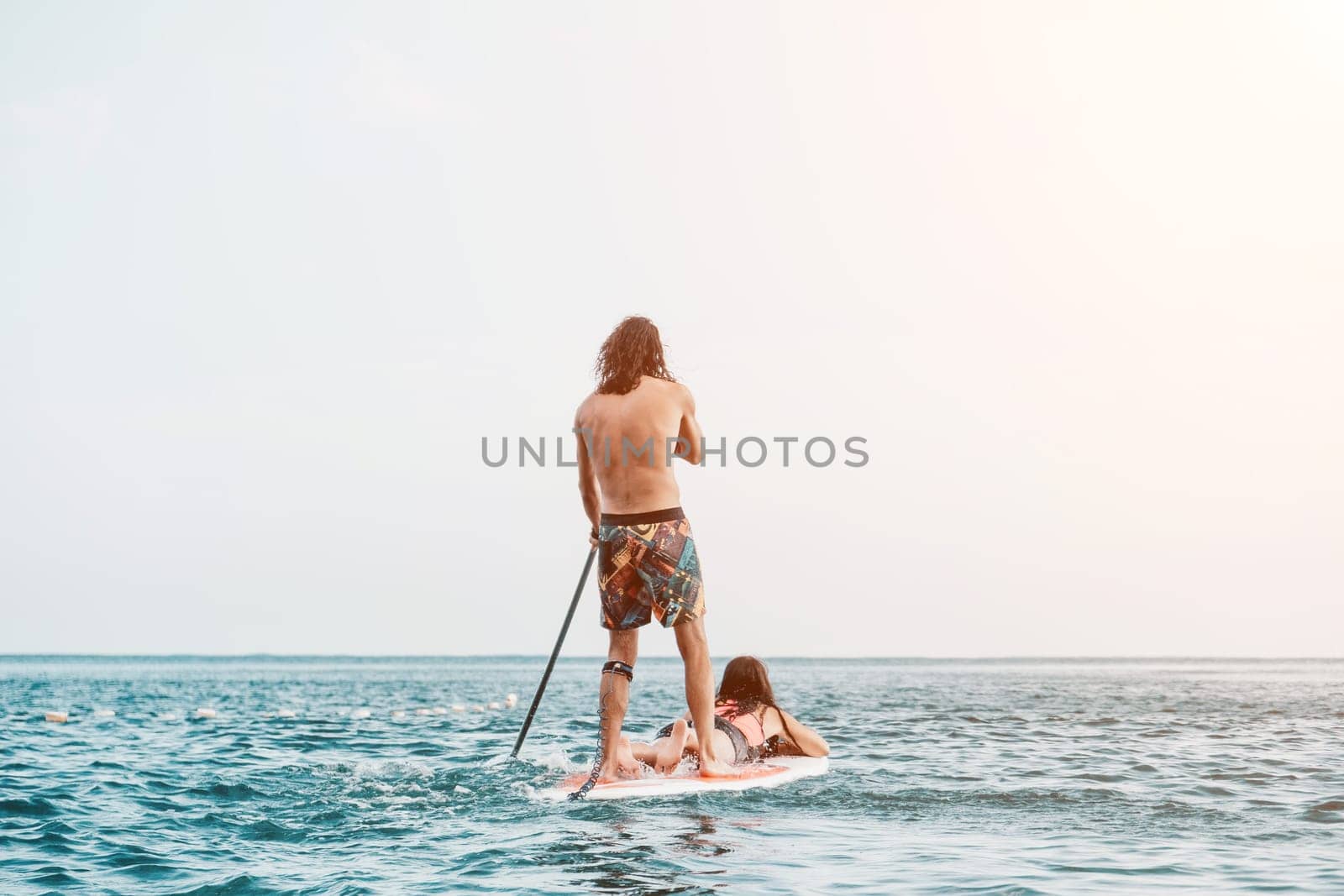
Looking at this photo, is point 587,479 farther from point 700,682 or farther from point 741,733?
point 741,733

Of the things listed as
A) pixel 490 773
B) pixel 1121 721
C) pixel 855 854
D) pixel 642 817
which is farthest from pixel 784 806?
pixel 1121 721

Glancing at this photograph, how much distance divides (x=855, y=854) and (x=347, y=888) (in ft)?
8.60

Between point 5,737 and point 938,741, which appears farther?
point 5,737

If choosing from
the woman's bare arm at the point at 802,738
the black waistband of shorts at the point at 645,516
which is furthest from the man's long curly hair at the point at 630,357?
the woman's bare arm at the point at 802,738

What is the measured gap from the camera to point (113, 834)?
7406 mm

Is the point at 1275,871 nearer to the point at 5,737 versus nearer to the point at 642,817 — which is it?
the point at 642,817

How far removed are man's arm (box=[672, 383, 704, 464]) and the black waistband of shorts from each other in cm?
42

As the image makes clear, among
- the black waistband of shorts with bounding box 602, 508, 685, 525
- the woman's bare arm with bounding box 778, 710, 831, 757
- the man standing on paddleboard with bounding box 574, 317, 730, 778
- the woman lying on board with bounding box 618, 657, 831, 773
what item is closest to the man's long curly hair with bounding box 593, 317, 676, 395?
the man standing on paddleboard with bounding box 574, 317, 730, 778

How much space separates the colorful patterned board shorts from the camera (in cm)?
784

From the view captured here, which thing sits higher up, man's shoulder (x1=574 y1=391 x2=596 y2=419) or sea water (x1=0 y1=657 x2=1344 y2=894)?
man's shoulder (x1=574 y1=391 x2=596 y2=419)

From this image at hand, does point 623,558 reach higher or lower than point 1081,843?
higher

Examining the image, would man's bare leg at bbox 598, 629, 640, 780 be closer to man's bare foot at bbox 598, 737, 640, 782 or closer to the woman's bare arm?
man's bare foot at bbox 598, 737, 640, 782

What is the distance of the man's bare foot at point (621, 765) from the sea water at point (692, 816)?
0.48 m

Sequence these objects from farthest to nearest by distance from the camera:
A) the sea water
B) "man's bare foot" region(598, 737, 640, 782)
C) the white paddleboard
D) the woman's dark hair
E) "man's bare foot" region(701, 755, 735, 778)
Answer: the woman's dark hair → "man's bare foot" region(701, 755, 735, 778) → "man's bare foot" region(598, 737, 640, 782) → the white paddleboard → the sea water
